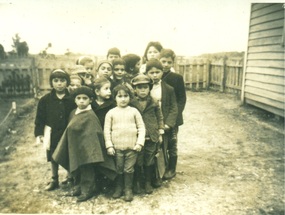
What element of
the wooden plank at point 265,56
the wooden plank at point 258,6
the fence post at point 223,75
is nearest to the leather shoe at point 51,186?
the wooden plank at point 265,56

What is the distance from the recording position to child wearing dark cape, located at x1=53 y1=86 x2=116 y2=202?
325 centimetres

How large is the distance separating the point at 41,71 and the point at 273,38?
7.86m

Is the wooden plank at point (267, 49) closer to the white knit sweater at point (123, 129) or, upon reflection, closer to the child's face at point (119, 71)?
the child's face at point (119, 71)

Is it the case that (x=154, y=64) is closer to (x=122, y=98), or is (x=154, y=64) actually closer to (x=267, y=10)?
(x=122, y=98)

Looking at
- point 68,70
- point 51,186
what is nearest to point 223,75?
point 68,70

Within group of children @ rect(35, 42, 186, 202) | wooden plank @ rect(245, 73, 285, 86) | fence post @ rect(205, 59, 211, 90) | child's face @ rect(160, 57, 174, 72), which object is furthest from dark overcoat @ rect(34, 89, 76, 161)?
fence post @ rect(205, 59, 211, 90)

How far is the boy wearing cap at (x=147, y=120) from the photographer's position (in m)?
3.42

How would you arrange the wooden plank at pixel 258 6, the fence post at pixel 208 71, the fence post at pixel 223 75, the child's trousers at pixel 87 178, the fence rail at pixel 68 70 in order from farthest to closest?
the fence post at pixel 208 71 → the fence post at pixel 223 75 → the fence rail at pixel 68 70 → the wooden plank at pixel 258 6 → the child's trousers at pixel 87 178

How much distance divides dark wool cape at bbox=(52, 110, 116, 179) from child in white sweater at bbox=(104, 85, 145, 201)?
9cm

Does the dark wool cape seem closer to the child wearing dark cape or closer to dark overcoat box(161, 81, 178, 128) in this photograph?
the child wearing dark cape

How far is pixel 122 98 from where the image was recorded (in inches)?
129

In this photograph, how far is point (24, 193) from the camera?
362cm

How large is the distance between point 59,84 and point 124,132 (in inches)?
38.8

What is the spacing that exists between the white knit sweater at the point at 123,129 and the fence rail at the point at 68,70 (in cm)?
763
